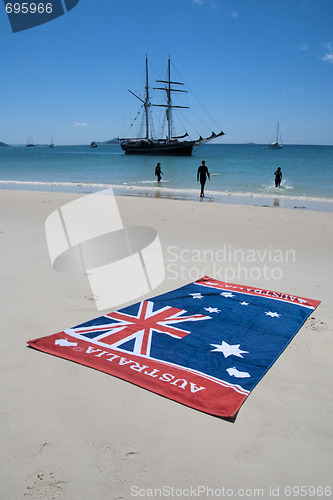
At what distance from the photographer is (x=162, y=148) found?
7088cm

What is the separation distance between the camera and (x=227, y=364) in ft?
11.0

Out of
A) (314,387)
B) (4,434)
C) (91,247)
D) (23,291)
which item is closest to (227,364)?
(314,387)

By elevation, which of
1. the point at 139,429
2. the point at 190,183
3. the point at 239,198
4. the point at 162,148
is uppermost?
the point at 162,148

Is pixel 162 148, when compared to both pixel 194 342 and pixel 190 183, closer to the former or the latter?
pixel 190 183

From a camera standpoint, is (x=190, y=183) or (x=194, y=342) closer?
(x=194, y=342)

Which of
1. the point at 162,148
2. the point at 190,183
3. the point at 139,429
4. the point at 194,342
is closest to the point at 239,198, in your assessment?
the point at 190,183

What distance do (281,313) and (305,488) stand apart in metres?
2.44

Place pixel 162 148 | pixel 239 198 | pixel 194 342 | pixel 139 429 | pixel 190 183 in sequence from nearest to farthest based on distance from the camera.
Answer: pixel 139 429, pixel 194 342, pixel 239 198, pixel 190 183, pixel 162 148

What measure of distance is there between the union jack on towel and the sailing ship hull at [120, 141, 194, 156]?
6658 cm

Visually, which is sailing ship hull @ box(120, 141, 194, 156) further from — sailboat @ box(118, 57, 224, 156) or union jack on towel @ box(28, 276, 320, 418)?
union jack on towel @ box(28, 276, 320, 418)

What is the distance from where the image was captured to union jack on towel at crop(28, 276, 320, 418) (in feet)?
9.96

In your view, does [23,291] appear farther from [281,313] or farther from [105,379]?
[281,313]

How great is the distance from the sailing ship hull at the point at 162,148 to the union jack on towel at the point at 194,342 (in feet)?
218

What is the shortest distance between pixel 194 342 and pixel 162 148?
70168 mm
